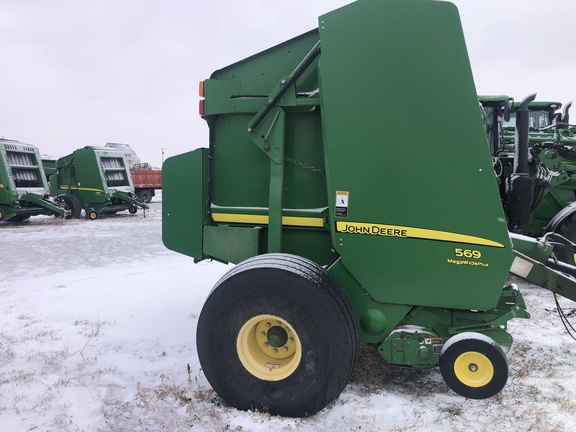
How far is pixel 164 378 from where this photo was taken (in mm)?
3033

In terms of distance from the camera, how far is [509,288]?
298 centimetres

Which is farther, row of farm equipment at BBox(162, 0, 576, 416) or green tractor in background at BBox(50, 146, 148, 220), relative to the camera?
green tractor in background at BBox(50, 146, 148, 220)

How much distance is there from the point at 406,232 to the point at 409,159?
45 cm

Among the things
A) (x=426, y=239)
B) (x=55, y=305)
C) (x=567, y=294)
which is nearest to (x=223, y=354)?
(x=426, y=239)

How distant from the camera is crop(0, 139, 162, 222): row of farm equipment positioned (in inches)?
504

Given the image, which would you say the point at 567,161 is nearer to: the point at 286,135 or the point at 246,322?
the point at 286,135

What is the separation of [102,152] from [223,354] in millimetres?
14135

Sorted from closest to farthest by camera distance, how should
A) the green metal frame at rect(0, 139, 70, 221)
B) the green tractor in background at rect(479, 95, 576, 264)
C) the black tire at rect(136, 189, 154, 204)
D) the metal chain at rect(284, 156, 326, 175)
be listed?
the metal chain at rect(284, 156, 326, 175), the green tractor in background at rect(479, 95, 576, 264), the green metal frame at rect(0, 139, 70, 221), the black tire at rect(136, 189, 154, 204)

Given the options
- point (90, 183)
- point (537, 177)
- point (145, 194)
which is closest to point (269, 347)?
point (537, 177)

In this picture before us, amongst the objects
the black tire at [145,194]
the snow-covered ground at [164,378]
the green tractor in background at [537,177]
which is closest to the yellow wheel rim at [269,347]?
the snow-covered ground at [164,378]

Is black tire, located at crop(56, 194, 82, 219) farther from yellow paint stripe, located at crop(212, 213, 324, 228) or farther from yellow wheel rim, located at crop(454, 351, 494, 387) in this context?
yellow wheel rim, located at crop(454, 351, 494, 387)

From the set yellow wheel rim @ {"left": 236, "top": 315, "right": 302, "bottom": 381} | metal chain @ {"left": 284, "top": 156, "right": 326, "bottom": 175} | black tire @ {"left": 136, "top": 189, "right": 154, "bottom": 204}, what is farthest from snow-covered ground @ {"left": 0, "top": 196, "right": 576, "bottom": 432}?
black tire @ {"left": 136, "top": 189, "right": 154, "bottom": 204}

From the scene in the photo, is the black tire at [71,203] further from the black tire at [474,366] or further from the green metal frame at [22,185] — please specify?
the black tire at [474,366]

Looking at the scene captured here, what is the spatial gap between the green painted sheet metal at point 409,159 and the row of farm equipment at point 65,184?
1328 centimetres
